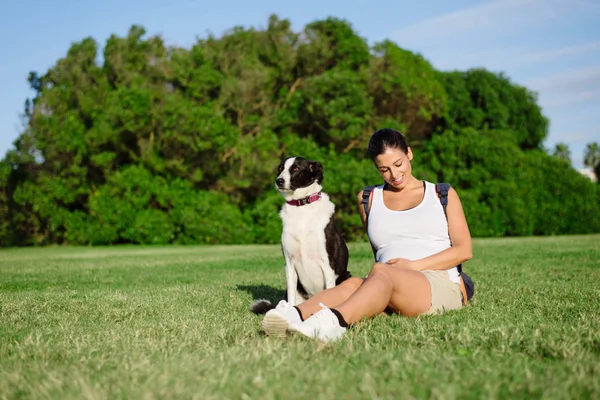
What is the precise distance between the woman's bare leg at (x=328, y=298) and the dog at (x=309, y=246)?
3.61 feet

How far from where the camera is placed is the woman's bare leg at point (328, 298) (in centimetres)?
390

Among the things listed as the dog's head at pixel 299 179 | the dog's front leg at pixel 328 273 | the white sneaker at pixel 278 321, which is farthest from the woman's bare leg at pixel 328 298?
the dog's head at pixel 299 179

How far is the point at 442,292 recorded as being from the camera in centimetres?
447

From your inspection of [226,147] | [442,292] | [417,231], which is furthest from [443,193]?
[226,147]

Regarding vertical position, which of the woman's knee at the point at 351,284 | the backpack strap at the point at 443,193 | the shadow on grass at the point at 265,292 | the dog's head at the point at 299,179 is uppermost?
the dog's head at the point at 299,179

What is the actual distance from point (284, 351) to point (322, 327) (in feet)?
1.31

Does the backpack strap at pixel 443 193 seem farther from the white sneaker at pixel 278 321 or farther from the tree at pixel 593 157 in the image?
the tree at pixel 593 157

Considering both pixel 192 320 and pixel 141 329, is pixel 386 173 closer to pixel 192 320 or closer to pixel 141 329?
pixel 192 320

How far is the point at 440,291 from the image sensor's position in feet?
14.6

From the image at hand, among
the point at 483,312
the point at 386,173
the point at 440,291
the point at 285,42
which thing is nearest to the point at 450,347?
the point at 440,291

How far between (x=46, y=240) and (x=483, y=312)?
24.3m

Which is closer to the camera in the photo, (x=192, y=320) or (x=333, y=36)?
(x=192, y=320)

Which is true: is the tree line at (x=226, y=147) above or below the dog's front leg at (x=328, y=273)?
above

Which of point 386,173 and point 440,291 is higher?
point 386,173
